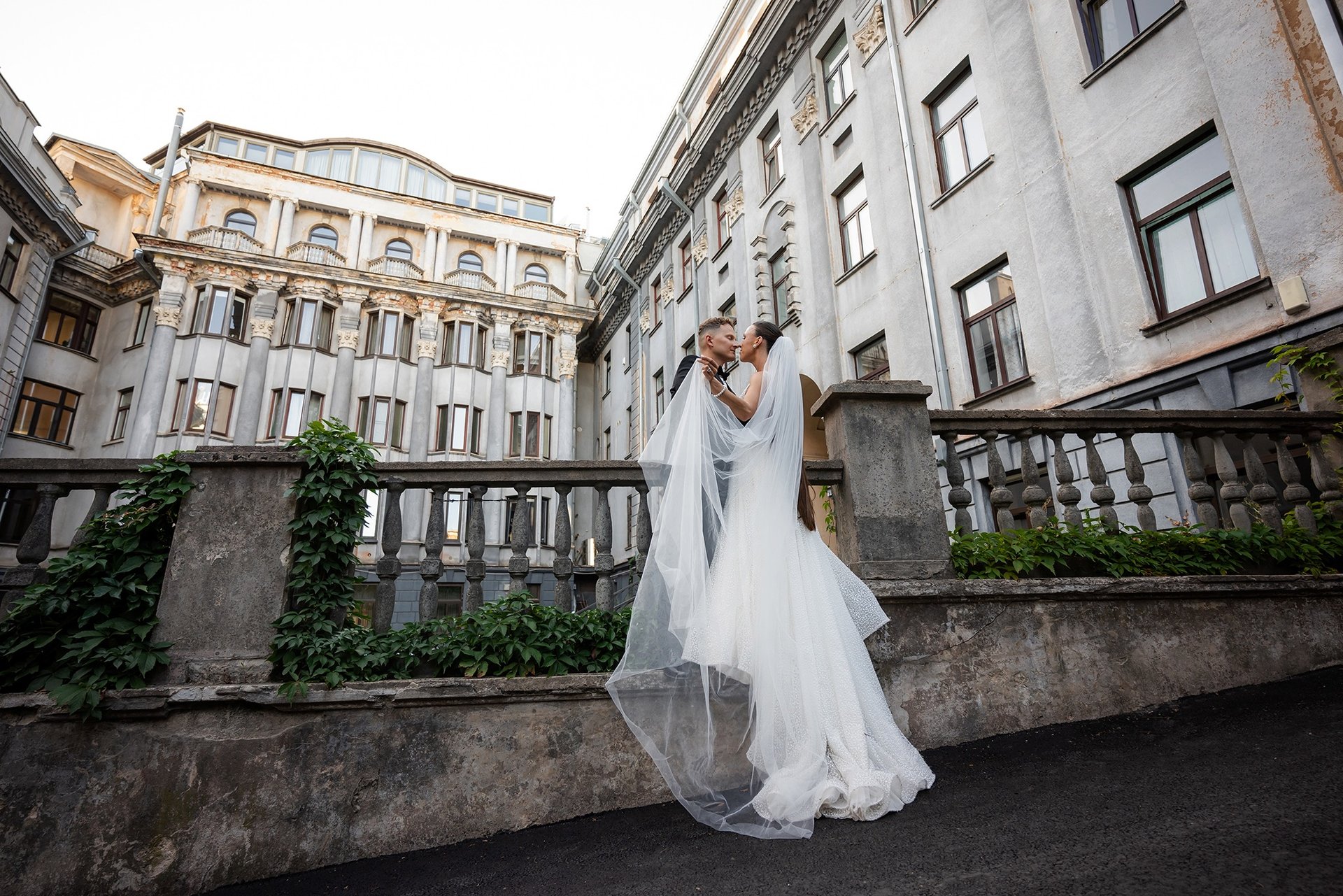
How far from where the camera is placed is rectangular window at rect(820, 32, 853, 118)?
15.1 metres

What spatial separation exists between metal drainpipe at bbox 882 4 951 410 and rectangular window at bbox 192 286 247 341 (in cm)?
2222

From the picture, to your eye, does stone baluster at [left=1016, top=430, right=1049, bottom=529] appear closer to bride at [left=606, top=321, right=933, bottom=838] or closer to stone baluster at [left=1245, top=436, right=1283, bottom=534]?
stone baluster at [left=1245, top=436, right=1283, bottom=534]

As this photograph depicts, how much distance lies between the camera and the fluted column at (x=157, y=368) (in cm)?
2208

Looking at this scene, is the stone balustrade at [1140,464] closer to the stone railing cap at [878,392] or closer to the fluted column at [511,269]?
the stone railing cap at [878,392]

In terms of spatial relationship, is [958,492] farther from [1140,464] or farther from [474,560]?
[474,560]

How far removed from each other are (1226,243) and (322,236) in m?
27.9

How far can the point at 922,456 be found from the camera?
4.66m

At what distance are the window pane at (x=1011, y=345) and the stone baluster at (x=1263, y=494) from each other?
5463mm

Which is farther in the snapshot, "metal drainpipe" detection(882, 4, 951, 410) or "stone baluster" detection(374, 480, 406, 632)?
"metal drainpipe" detection(882, 4, 951, 410)

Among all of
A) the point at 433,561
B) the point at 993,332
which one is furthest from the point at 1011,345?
the point at 433,561

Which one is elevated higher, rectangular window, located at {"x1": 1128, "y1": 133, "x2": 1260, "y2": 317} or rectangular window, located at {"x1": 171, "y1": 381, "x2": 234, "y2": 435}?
rectangular window, located at {"x1": 171, "y1": 381, "x2": 234, "y2": 435}

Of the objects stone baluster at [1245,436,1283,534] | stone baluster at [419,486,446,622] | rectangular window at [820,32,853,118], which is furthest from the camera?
rectangular window at [820,32,853,118]

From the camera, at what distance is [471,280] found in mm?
27984

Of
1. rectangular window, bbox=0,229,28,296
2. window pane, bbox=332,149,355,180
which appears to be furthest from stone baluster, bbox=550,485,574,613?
window pane, bbox=332,149,355,180
